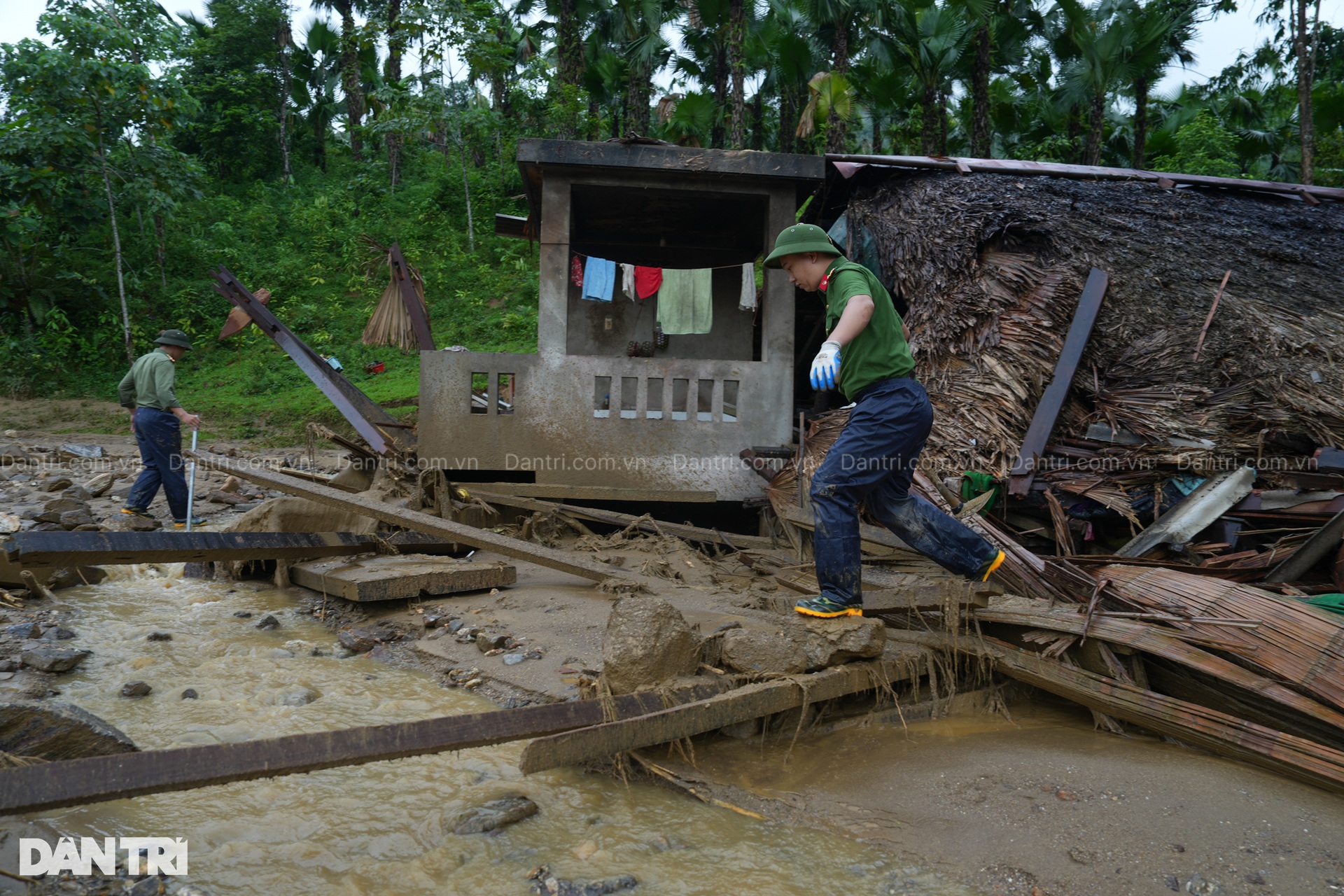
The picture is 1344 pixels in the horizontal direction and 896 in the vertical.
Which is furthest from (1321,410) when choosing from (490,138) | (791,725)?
(490,138)

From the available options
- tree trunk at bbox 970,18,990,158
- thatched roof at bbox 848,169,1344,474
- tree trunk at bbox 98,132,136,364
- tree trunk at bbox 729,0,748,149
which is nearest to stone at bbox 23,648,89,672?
thatched roof at bbox 848,169,1344,474

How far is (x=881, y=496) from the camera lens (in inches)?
139

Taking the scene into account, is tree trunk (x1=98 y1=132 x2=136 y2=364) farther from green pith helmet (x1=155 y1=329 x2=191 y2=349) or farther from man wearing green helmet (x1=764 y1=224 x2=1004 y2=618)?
man wearing green helmet (x1=764 y1=224 x2=1004 y2=618)

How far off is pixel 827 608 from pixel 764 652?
462 mm

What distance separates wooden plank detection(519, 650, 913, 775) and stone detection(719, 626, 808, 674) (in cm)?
6

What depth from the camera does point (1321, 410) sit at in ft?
15.8

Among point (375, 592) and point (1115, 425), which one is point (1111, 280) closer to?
point (1115, 425)

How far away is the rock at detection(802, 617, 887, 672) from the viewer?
2914 millimetres

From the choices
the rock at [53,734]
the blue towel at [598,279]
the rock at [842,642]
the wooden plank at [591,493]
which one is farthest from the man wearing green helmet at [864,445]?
the blue towel at [598,279]

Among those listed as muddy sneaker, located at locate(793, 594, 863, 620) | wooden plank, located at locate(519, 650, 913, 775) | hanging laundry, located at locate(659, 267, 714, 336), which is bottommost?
wooden plank, located at locate(519, 650, 913, 775)

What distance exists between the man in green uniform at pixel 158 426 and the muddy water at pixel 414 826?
4035mm

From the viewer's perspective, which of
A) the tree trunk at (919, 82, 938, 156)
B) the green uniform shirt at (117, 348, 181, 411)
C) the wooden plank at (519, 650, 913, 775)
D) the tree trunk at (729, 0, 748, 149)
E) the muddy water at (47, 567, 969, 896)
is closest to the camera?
the muddy water at (47, 567, 969, 896)

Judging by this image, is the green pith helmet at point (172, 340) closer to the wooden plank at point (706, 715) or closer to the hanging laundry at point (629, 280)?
the hanging laundry at point (629, 280)

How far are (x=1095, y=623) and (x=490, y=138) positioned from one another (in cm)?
2316
